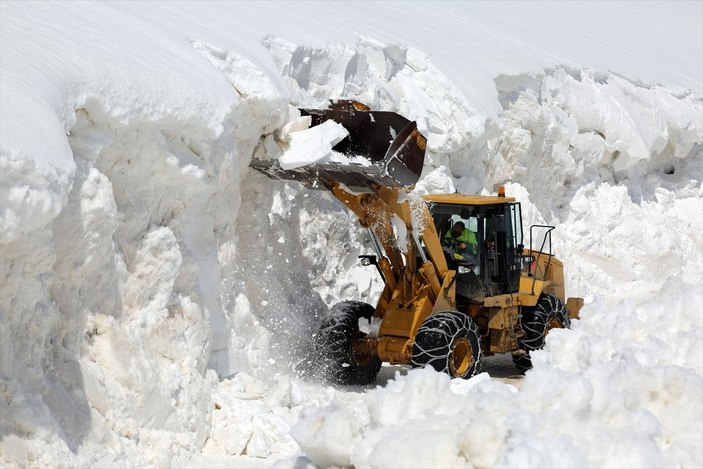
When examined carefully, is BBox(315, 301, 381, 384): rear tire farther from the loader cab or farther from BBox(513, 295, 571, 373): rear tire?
BBox(513, 295, 571, 373): rear tire

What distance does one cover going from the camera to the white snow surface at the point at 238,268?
4.30 meters

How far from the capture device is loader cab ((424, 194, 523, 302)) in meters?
11.5

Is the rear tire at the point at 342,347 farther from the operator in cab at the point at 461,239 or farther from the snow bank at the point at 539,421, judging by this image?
the snow bank at the point at 539,421

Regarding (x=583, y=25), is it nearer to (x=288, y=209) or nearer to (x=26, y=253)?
(x=288, y=209)

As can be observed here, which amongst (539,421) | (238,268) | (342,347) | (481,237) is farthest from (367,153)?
(539,421)

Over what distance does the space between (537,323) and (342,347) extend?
2.61 m

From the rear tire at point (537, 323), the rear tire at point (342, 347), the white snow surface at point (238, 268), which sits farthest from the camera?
the rear tire at point (537, 323)

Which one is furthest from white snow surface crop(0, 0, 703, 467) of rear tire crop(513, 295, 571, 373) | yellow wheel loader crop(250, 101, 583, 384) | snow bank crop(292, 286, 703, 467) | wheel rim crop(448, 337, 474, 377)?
rear tire crop(513, 295, 571, 373)

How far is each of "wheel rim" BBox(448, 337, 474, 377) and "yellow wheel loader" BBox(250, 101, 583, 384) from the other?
12mm

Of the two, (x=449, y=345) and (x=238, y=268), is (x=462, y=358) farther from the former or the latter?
(x=238, y=268)

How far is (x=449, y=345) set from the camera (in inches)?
403

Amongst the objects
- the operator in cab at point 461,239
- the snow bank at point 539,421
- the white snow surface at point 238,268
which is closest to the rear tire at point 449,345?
the white snow surface at point 238,268

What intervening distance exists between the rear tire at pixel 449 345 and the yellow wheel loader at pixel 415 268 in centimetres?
1

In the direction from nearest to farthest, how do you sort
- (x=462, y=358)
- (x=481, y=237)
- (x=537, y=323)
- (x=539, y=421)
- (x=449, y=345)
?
1. (x=539, y=421)
2. (x=449, y=345)
3. (x=462, y=358)
4. (x=481, y=237)
5. (x=537, y=323)
